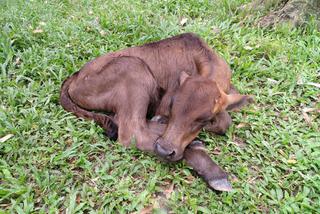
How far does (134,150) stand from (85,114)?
2.49ft

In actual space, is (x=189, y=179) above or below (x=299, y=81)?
below

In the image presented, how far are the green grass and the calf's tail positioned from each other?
8cm

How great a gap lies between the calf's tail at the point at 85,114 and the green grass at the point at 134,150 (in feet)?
0.28

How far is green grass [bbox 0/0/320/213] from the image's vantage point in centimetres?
354

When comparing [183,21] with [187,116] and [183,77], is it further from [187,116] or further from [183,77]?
[187,116]

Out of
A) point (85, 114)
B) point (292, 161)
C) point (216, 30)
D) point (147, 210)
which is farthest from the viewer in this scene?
point (216, 30)

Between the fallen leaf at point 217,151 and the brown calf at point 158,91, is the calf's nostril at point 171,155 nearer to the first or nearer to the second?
the brown calf at point 158,91

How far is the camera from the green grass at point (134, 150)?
354cm

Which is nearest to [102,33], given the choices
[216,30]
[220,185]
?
[216,30]

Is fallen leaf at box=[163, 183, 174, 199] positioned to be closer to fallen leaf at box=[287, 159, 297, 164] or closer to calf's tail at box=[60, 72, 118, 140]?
calf's tail at box=[60, 72, 118, 140]

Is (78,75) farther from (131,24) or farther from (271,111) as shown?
(271,111)

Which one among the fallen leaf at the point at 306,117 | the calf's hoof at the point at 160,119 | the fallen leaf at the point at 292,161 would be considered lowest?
the fallen leaf at the point at 292,161

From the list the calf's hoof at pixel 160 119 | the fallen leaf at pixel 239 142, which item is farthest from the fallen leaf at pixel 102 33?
the fallen leaf at pixel 239 142

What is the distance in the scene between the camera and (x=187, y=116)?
12.6ft
